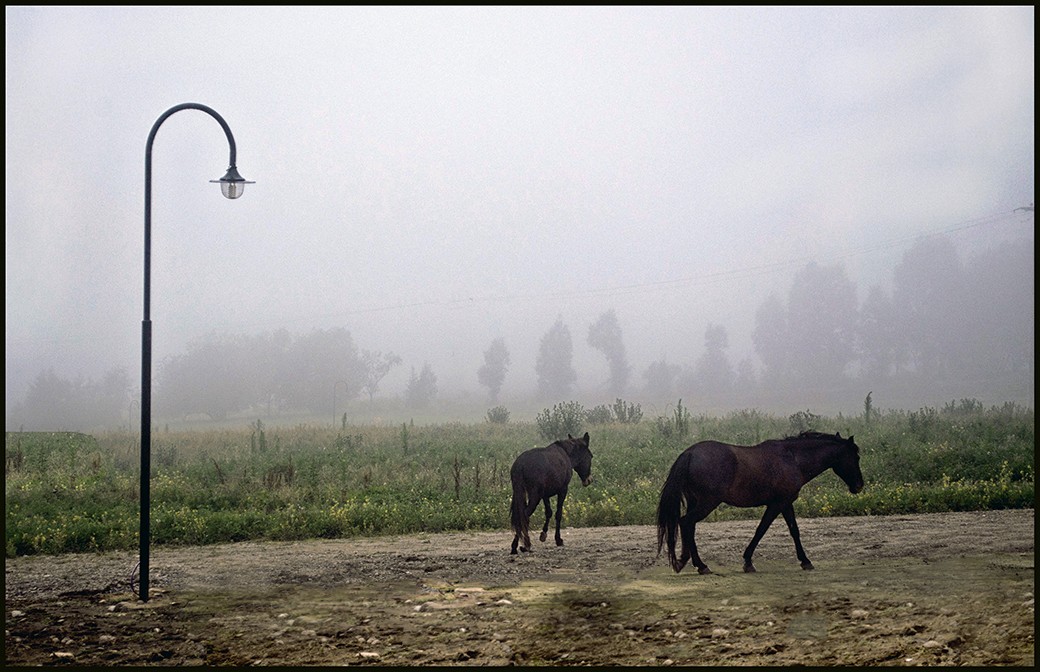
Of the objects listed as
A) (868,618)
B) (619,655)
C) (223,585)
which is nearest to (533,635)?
(619,655)

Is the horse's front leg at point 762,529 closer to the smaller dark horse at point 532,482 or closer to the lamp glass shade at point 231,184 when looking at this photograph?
the smaller dark horse at point 532,482

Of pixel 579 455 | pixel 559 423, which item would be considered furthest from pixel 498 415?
pixel 579 455

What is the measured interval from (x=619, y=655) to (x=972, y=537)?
327 inches

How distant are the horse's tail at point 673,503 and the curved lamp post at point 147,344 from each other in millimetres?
6433

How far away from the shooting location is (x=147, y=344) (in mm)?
11133

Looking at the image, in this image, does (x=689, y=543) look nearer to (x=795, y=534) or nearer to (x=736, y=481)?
(x=736, y=481)

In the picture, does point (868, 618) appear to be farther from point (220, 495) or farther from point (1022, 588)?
point (220, 495)

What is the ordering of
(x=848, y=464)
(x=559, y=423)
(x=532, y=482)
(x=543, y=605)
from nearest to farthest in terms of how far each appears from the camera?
(x=543, y=605)
(x=848, y=464)
(x=532, y=482)
(x=559, y=423)

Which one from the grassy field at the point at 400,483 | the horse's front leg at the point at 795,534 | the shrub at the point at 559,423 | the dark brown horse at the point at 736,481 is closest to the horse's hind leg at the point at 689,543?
the dark brown horse at the point at 736,481

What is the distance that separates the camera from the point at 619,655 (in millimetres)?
8227

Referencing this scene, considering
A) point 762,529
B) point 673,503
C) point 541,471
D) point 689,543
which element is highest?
point 541,471

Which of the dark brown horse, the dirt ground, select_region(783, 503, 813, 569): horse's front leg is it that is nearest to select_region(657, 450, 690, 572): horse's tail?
the dark brown horse

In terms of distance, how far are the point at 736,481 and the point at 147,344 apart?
7778mm

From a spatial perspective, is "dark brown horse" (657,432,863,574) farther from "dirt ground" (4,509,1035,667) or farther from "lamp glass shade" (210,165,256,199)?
"lamp glass shade" (210,165,256,199)
